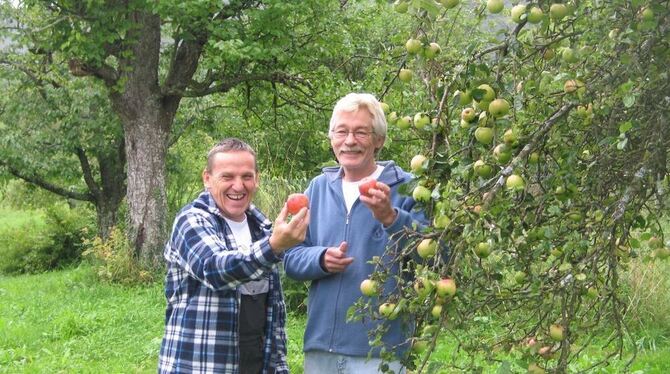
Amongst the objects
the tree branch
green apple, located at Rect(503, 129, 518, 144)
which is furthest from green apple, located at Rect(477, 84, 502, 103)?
the tree branch

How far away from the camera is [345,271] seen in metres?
2.65

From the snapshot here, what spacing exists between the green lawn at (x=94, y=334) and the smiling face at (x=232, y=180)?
6.46ft

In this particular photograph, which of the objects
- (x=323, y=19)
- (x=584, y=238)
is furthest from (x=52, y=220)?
(x=584, y=238)

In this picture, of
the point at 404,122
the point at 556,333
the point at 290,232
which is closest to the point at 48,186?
the point at 290,232

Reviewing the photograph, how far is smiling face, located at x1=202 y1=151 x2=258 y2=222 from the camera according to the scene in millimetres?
2756

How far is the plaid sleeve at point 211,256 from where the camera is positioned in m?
2.48

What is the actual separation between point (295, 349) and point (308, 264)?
395 centimetres

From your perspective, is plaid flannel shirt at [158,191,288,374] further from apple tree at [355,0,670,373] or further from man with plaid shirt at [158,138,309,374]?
apple tree at [355,0,670,373]

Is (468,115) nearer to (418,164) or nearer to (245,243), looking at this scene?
(418,164)

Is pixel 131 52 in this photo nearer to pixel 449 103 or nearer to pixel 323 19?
pixel 323 19

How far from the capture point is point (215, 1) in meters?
9.62

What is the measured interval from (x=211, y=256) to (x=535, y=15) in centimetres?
123

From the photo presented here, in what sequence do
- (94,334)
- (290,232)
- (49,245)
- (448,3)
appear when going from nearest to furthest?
(448,3) → (290,232) → (94,334) → (49,245)

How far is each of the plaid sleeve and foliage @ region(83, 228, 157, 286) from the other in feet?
26.9
